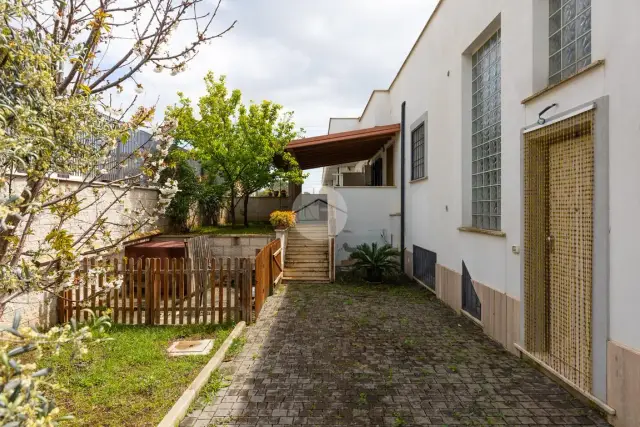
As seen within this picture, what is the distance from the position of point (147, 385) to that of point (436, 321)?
16.9 ft

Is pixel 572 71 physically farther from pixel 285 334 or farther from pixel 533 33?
pixel 285 334

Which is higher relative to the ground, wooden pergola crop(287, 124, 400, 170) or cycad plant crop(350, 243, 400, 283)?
wooden pergola crop(287, 124, 400, 170)

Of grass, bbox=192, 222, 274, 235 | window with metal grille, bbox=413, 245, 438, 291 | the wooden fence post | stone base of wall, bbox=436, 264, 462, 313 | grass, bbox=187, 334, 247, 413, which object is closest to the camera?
grass, bbox=187, 334, 247, 413

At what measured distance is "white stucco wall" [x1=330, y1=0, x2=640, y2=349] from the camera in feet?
11.4

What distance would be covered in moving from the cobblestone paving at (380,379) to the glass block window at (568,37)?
387 cm

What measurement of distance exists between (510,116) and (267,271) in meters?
6.23

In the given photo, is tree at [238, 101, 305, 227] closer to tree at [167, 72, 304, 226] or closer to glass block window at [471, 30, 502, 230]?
tree at [167, 72, 304, 226]

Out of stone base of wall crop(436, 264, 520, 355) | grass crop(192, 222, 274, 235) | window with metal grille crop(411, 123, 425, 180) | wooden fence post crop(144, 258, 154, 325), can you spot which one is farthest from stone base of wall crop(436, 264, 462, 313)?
grass crop(192, 222, 274, 235)

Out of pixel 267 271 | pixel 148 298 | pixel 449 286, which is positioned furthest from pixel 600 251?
pixel 267 271

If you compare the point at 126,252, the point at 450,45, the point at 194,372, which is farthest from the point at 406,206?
the point at 194,372

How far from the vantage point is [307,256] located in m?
12.4

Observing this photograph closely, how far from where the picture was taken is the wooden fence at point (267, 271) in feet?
25.1

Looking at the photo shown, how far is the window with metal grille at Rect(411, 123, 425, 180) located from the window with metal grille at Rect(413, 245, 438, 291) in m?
2.24

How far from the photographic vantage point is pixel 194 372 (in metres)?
4.73
